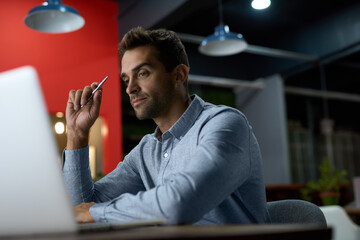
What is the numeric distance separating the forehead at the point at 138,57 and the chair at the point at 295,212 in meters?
0.75

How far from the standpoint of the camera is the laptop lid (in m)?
0.67

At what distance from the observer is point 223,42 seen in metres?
5.01

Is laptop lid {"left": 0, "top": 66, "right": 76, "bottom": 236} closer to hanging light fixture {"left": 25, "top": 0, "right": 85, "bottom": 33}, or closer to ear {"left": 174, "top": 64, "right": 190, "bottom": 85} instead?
ear {"left": 174, "top": 64, "right": 190, "bottom": 85}

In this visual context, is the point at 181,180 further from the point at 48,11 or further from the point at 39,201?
the point at 48,11

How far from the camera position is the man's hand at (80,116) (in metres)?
1.61

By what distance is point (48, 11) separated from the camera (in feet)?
12.8

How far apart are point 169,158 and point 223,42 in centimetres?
370

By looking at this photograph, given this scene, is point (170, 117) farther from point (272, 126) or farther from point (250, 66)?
point (250, 66)

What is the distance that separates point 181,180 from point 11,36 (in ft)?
16.4

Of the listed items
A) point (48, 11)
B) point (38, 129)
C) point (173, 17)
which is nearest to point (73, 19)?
point (48, 11)

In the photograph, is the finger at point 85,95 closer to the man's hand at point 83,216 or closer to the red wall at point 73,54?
the man's hand at point 83,216

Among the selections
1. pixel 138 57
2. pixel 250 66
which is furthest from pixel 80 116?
pixel 250 66

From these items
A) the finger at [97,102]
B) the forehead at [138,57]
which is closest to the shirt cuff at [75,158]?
the finger at [97,102]

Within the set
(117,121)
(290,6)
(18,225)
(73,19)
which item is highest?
(290,6)
